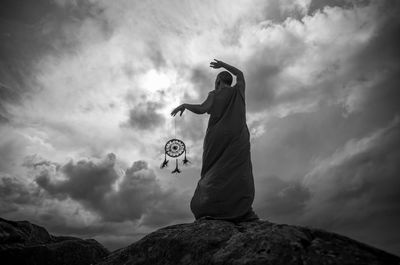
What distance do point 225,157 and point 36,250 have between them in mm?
8199

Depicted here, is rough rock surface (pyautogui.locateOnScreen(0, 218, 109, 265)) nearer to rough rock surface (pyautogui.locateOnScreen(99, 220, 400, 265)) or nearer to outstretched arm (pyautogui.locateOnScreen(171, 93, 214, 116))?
rough rock surface (pyautogui.locateOnScreen(99, 220, 400, 265))

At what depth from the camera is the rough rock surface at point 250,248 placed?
3974mm

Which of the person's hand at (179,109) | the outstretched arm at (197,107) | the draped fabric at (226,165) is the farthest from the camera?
the outstretched arm at (197,107)

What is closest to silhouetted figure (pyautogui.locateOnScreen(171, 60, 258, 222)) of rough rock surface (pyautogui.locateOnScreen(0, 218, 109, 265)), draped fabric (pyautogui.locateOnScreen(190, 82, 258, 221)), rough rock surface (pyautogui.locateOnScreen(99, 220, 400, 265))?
draped fabric (pyautogui.locateOnScreen(190, 82, 258, 221))

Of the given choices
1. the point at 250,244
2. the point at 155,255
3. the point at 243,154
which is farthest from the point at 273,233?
the point at 243,154

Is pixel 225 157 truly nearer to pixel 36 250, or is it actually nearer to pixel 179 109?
pixel 179 109

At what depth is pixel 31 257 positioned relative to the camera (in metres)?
10.4

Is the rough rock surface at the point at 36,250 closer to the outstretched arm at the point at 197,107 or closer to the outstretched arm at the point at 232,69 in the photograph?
the outstretched arm at the point at 197,107

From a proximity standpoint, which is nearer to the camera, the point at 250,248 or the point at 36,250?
the point at 250,248

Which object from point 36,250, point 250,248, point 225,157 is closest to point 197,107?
point 225,157

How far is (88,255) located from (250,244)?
32.6ft

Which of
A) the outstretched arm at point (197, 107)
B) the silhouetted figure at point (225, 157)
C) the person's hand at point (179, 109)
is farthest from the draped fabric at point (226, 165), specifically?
the person's hand at point (179, 109)

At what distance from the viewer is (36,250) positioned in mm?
10555

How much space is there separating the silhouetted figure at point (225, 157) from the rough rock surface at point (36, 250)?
6.06m
